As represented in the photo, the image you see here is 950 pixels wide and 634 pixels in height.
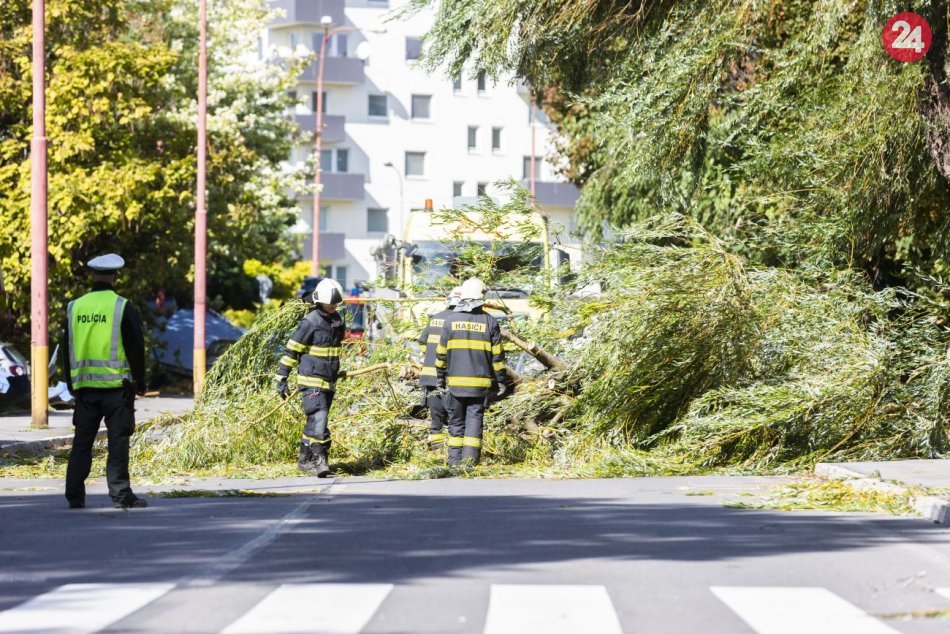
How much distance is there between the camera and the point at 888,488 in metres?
11.1

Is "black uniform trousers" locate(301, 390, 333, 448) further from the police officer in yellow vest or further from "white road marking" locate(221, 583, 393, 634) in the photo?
"white road marking" locate(221, 583, 393, 634)

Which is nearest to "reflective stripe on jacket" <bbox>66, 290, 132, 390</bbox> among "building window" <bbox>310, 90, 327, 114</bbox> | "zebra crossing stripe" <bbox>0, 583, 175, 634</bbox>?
"zebra crossing stripe" <bbox>0, 583, 175, 634</bbox>

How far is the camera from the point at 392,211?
74.3 m

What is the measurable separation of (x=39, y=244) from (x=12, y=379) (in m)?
4.07

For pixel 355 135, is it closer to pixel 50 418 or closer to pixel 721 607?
pixel 50 418

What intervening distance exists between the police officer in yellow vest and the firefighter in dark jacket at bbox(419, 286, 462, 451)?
13.2ft

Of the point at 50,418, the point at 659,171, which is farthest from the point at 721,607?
the point at 50,418

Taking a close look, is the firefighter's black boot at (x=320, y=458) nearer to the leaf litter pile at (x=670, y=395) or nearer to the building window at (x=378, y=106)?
the leaf litter pile at (x=670, y=395)

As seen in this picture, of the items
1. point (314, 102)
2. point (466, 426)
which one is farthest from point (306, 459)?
point (314, 102)

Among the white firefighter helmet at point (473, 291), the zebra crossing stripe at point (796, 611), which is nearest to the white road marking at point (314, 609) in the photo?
the zebra crossing stripe at point (796, 611)

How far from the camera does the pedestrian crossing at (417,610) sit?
6156 millimetres

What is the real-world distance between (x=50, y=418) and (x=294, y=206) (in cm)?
1699

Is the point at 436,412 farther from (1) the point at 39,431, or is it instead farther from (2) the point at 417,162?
(2) the point at 417,162

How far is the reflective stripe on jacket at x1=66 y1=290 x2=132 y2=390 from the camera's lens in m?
10.4
